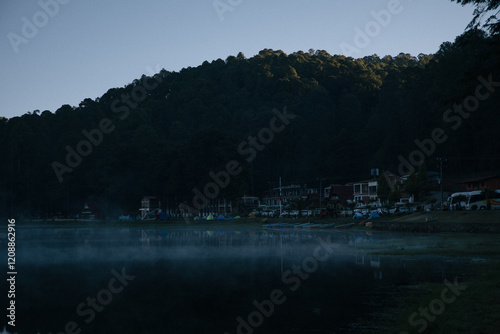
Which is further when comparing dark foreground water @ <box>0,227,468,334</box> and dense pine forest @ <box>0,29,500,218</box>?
dense pine forest @ <box>0,29,500,218</box>

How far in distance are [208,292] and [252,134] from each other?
134810 millimetres

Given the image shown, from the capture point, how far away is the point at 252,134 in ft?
499

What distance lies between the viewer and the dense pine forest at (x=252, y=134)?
9362 centimetres

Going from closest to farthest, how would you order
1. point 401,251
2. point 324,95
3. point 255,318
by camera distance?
point 255,318
point 401,251
point 324,95

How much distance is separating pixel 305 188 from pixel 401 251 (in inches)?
3892

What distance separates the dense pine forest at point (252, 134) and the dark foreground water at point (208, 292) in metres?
67.1

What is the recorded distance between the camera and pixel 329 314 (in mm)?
14000

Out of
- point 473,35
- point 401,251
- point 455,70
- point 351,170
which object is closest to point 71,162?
point 351,170

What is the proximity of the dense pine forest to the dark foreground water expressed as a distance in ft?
220

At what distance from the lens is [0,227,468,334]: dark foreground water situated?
44.6 ft

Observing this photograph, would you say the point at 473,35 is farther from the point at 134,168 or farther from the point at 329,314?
the point at 134,168

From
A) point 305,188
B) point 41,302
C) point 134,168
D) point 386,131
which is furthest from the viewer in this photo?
point 134,168

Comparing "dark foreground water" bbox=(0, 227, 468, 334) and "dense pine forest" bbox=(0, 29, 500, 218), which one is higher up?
"dense pine forest" bbox=(0, 29, 500, 218)

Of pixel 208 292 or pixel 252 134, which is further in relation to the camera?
pixel 252 134
